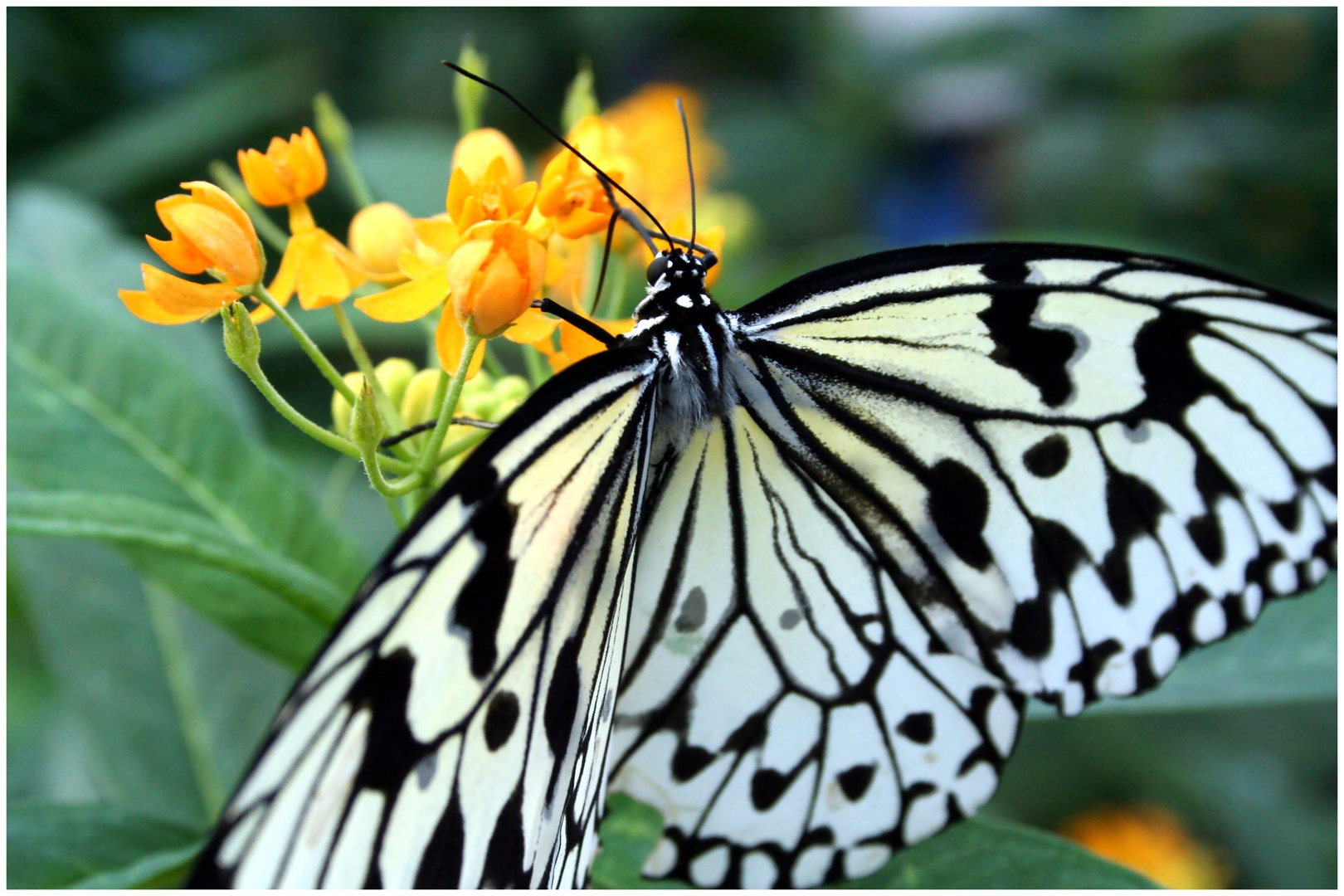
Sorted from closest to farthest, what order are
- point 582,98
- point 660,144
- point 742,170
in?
point 582,98 < point 660,144 < point 742,170

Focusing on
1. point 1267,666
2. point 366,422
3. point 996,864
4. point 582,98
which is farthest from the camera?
point 1267,666

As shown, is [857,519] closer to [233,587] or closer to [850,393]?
[850,393]

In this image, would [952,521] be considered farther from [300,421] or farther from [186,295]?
[186,295]

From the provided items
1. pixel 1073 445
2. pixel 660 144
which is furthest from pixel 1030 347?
pixel 660 144

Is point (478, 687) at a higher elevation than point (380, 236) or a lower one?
lower

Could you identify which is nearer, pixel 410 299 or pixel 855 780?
pixel 410 299

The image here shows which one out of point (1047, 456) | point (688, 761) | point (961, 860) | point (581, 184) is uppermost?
point (581, 184)

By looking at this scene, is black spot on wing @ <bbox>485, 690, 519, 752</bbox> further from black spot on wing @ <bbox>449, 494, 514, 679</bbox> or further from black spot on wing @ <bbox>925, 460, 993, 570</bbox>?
black spot on wing @ <bbox>925, 460, 993, 570</bbox>
